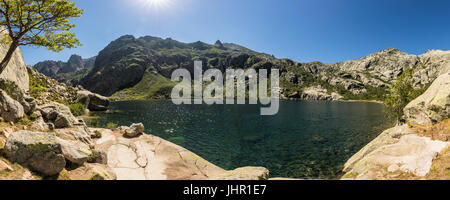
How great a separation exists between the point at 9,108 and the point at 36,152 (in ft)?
25.6

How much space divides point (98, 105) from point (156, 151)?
294 feet

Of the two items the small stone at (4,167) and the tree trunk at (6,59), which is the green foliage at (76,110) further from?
the small stone at (4,167)

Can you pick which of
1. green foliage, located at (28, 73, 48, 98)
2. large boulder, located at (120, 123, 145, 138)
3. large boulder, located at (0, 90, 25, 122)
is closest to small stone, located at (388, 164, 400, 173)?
large boulder, located at (120, 123, 145, 138)

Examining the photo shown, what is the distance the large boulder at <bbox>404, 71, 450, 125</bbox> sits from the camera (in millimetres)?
17328

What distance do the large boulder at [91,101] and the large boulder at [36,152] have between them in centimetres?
9170

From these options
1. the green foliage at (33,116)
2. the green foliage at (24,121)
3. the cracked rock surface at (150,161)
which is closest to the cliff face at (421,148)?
the cracked rock surface at (150,161)

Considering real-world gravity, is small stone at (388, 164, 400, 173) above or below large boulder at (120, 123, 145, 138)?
below

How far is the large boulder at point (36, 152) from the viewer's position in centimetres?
947

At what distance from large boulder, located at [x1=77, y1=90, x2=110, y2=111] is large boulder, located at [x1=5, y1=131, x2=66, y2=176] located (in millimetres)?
91701

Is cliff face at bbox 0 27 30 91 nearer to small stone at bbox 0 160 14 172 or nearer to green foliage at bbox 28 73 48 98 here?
small stone at bbox 0 160 14 172

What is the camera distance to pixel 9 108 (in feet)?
44.9
